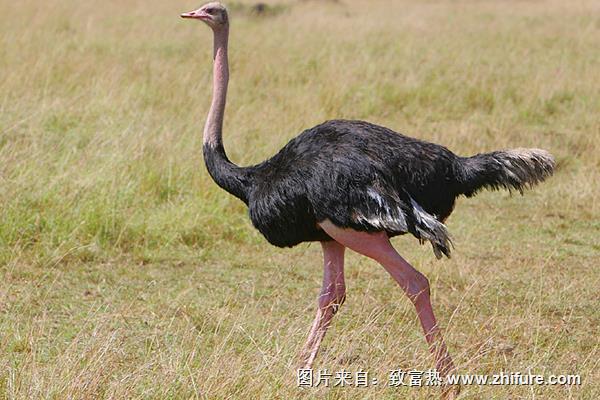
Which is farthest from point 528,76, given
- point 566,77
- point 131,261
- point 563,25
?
point 131,261

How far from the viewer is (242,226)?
6.20m

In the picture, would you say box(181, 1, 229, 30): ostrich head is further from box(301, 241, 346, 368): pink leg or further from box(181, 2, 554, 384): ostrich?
box(301, 241, 346, 368): pink leg

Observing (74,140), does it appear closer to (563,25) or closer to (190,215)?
(190,215)

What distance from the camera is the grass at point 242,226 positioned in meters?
3.87

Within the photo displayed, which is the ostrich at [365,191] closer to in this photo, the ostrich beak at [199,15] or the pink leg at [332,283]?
the pink leg at [332,283]

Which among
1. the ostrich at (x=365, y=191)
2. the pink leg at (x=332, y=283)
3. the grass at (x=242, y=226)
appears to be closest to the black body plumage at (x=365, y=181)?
the ostrich at (x=365, y=191)

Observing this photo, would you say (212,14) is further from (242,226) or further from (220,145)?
(242,226)

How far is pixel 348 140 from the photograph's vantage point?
4.04m

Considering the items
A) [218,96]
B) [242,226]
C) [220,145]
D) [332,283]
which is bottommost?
[242,226]

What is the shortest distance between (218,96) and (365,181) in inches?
35.3

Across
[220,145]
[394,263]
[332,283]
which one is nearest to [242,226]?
[220,145]

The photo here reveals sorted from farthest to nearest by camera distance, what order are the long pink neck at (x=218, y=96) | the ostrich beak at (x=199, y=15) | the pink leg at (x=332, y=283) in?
the ostrich beak at (x=199, y=15) < the long pink neck at (x=218, y=96) < the pink leg at (x=332, y=283)

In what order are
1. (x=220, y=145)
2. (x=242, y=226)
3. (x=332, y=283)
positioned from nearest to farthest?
(x=332, y=283)
(x=220, y=145)
(x=242, y=226)

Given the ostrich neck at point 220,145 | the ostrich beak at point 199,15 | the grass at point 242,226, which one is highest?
the ostrich beak at point 199,15
